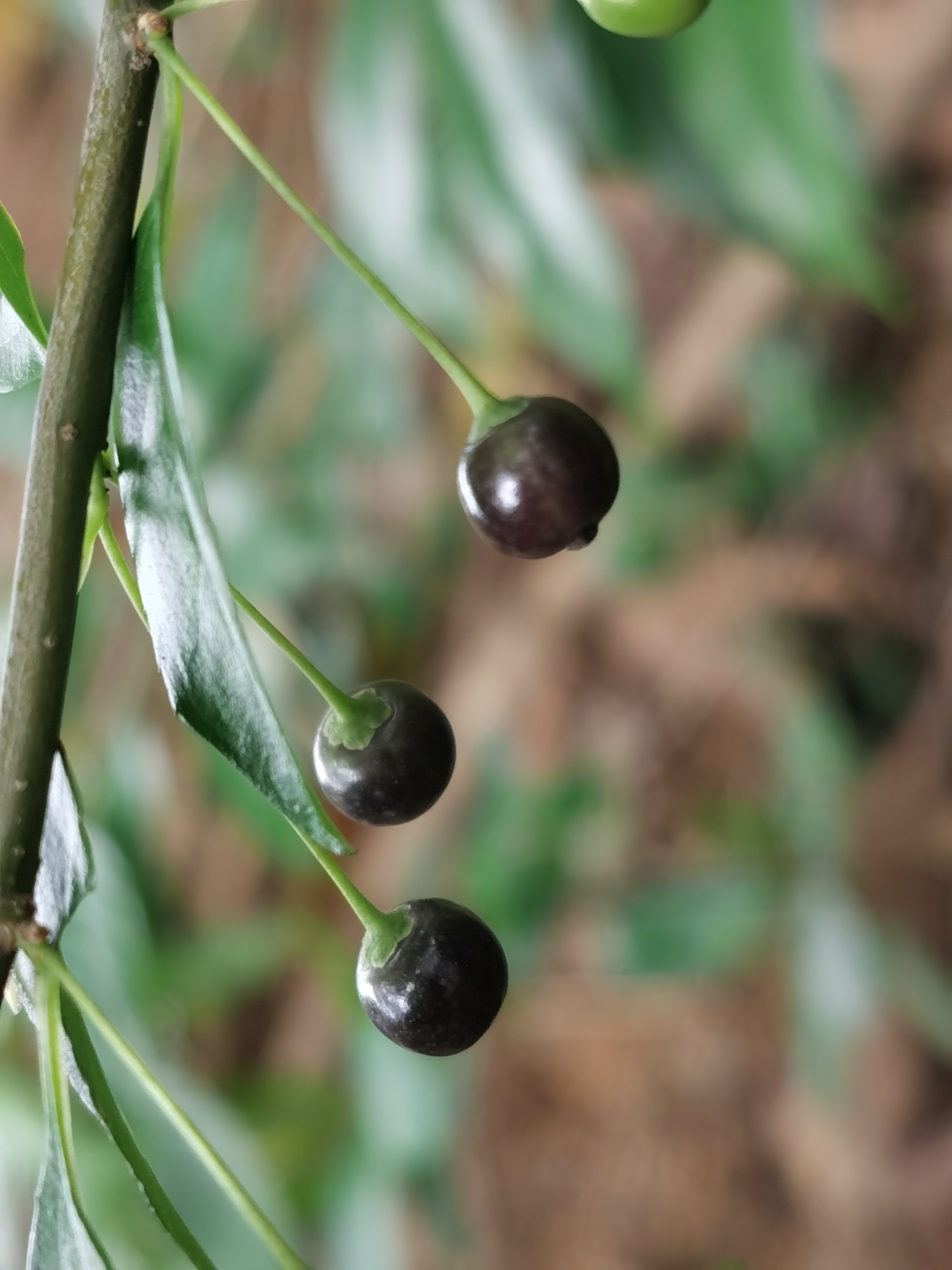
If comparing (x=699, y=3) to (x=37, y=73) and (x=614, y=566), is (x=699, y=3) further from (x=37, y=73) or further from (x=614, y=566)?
(x=37, y=73)

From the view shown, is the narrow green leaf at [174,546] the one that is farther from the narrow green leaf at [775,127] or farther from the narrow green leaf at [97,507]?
the narrow green leaf at [775,127]

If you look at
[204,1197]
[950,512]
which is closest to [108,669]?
[204,1197]

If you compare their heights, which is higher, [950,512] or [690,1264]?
[950,512]

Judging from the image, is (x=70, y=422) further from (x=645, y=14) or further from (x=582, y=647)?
(x=582, y=647)

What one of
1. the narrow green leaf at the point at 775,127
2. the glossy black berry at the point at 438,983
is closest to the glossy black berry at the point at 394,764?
the glossy black berry at the point at 438,983

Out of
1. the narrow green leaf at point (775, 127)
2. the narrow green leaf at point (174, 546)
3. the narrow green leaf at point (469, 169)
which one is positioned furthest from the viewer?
the narrow green leaf at point (469, 169)

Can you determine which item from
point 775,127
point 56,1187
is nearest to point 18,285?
point 56,1187

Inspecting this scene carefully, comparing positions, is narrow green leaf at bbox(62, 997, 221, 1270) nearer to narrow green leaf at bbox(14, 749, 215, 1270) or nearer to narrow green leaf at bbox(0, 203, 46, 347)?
narrow green leaf at bbox(14, 749, 215, 1270)
